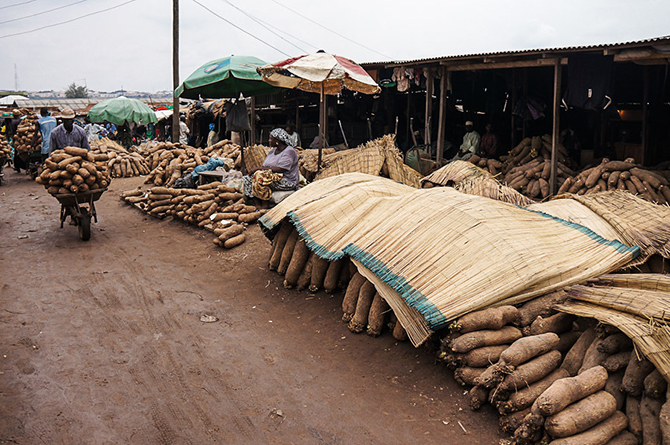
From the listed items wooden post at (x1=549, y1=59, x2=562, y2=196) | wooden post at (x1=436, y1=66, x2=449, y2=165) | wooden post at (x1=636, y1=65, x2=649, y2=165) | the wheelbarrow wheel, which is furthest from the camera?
wooden post at (x1=436, y1=66, x2=449, y2=165)

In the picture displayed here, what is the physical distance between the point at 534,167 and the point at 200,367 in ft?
27.4

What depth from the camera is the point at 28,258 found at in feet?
26.3

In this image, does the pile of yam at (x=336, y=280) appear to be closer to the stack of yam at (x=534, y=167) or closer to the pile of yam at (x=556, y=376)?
the pile of yam at (x=556, y=376)

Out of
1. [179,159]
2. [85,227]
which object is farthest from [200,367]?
[179,159]

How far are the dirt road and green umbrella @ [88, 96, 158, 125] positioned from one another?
14.2 metres

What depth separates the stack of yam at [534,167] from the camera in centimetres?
1024

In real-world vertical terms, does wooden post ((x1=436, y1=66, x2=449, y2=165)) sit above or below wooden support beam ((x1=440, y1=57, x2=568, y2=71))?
below

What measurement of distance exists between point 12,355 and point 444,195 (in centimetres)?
447

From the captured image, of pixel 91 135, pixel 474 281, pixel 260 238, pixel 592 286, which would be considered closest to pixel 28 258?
pixel 260 238

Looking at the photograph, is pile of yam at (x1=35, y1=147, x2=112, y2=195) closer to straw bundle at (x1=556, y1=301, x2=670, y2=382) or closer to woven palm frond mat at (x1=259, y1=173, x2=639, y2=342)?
woven palm frond mat at (x1=259, y1=173, x2=639, y2=342)

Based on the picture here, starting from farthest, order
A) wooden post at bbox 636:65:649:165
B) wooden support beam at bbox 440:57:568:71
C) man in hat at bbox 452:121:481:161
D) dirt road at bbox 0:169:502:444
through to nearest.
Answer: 1. man in hat at bbox 452:121:481:161
2. wooden post at bbox 636:65:649:165
3. wooden support beam at bbox 440:57:568:71
4. dirt road at bbox 0:169:502:444

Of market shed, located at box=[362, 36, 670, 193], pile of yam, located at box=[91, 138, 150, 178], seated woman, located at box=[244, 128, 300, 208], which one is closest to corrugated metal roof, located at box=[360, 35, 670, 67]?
market shed, located at box=[362, 36, 670, 193]

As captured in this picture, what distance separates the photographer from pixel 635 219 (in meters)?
5.85

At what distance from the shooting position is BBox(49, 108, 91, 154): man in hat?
9320 millimetres
